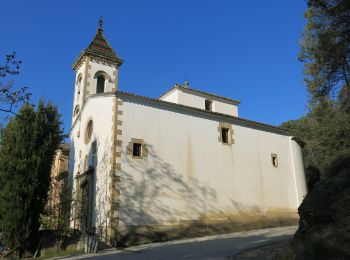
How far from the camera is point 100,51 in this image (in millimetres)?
26016

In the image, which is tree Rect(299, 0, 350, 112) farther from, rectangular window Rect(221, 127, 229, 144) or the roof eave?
the roof eave

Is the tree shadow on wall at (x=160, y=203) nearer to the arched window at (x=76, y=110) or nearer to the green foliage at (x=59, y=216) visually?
the green foliage at (x=59, y=216)

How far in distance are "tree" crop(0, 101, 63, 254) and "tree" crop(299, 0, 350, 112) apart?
39.6 feet

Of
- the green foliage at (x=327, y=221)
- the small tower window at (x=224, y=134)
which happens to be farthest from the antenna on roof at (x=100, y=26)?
the green foliage at (x=327, y=221)

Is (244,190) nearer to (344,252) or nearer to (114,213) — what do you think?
(114,213)

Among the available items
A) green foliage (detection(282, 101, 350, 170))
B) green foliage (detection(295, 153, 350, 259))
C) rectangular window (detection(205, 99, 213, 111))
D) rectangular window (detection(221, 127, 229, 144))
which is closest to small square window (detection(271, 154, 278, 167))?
green foliage (detection(282, 101, 350, 170))

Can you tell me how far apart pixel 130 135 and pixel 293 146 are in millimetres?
11606

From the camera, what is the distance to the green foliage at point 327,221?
5941 millimetres

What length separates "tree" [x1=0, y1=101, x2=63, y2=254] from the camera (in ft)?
51.8

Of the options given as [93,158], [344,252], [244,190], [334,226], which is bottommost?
[344,252]

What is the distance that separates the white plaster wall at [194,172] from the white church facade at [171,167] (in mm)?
48

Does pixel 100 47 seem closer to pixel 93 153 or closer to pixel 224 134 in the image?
pixel 93 153

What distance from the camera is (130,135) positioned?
17.1 meters

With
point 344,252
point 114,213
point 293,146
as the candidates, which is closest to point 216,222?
point 114,213
